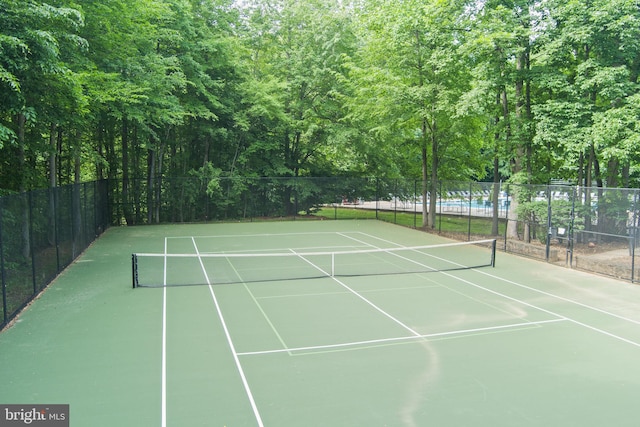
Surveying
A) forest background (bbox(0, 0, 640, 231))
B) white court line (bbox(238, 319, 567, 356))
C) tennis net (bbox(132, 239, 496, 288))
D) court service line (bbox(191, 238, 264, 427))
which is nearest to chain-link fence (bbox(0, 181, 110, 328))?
forest background (bbox(0, 0, 640, 231))

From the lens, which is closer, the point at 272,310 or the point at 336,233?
the point at 272,310

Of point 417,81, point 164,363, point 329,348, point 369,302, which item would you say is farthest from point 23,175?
point 417,81

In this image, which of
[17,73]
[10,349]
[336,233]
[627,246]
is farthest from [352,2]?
[10,349]

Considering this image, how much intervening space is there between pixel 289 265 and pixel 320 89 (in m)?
17.8

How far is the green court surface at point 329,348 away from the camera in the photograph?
6004 millimetres

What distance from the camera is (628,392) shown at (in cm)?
657

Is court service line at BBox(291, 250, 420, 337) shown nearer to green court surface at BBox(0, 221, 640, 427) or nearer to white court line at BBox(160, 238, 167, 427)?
green court surface at BBox(0, 221, 640, 427)

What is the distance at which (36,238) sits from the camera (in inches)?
519

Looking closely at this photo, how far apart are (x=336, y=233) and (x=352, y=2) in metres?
16.1

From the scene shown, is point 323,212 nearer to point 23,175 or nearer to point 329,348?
point 23,175

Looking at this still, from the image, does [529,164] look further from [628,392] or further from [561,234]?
[628,392]

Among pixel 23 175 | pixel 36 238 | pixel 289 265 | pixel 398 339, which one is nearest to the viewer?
pixel 398 339

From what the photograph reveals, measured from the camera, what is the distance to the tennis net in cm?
1319

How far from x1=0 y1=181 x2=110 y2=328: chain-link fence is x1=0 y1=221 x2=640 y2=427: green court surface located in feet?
A: 1.65
